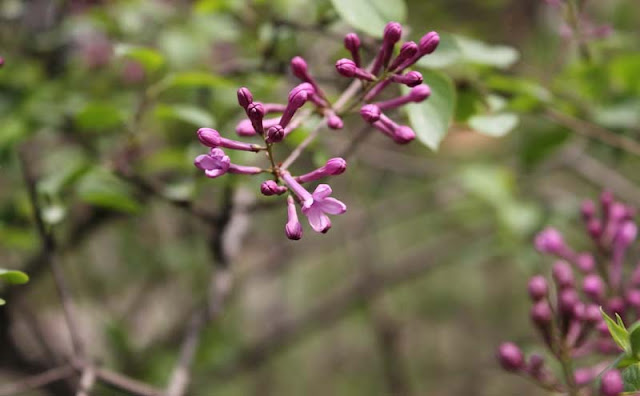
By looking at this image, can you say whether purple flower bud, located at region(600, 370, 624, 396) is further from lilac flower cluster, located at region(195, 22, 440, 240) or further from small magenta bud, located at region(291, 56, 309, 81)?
small magenta bud, located at region(291, 56, 309, 81)

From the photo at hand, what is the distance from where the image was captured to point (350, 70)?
74 centimetres

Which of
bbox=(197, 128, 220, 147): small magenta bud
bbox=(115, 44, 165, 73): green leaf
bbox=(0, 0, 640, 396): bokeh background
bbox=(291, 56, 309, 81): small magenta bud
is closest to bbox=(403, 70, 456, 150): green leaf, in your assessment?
bbox=(0, 0, 640, 396): bokeh background

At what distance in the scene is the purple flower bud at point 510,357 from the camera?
37.5 inches

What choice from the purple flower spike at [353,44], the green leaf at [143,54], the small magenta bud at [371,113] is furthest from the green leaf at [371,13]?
the green leaf at [143,54]

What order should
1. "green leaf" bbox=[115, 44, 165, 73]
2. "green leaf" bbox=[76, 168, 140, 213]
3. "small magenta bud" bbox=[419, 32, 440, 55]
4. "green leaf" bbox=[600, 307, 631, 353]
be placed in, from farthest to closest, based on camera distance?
1. "green leaf" bbox=[76, 168, 140, 213]
2. "green leaf" bbox=[115, 44, 165, 73]
3. "small magenta bud" bbox=[419, 32, 440, 55]
4. "green leaf" bbox=[600, 307, 631, 353]

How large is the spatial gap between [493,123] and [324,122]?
0.32 m

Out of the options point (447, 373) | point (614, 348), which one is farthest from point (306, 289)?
point (614, 348)

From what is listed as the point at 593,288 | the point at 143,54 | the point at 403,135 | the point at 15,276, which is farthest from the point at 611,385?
the point at 143,54

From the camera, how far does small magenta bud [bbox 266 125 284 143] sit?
0.68 metres

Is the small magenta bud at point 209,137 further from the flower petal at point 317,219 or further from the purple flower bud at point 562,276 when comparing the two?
the purple flower bud at point 562,276

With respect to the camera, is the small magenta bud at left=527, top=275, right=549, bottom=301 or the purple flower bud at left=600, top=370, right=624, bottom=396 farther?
the small magenta bud at left=527, top=275, right=549, bottom=301

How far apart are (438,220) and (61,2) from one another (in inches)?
68.4

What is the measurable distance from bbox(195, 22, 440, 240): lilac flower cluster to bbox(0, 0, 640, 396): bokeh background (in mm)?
137

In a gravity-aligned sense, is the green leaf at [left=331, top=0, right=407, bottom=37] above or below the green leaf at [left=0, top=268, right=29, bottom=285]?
above
